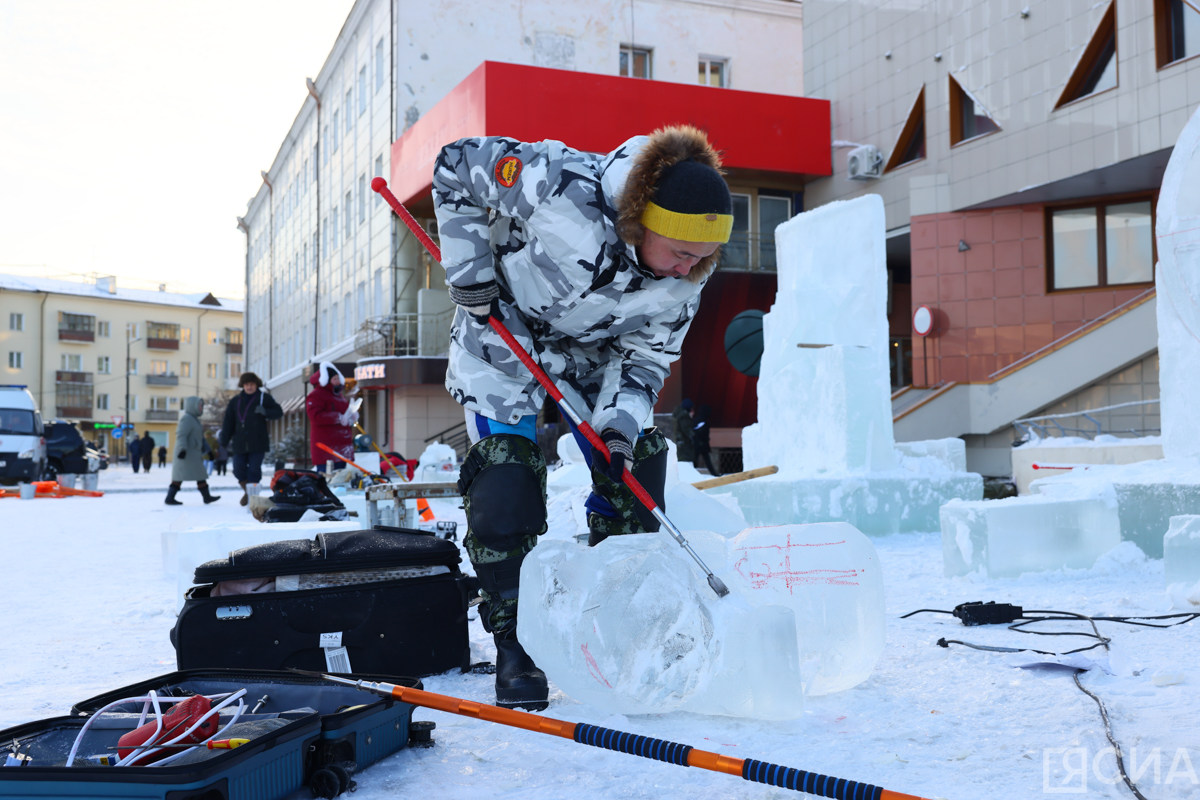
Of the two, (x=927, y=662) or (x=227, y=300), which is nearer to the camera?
(x=927, y=662)

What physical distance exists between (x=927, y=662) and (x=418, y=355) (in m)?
17.7

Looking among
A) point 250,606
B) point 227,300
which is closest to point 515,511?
point 250,606

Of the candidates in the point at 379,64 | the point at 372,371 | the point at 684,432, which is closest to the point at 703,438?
the point at 684,432

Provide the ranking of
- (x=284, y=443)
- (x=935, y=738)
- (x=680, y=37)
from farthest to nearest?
(x=284, y=443)
(x=680, y=37)
(x=935, y=738)

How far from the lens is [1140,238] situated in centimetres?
1343

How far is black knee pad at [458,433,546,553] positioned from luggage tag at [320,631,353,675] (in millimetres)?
416

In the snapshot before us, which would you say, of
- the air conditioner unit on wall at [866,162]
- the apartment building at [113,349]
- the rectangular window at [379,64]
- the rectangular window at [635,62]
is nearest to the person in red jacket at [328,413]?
the air conditioner unit on wall at [866,162]

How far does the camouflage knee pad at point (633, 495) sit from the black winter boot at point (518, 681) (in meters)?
0.45

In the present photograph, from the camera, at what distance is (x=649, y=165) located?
76.4 inches

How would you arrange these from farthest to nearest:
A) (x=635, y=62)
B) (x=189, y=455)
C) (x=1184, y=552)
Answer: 1. (x=635, y=62)
2. (x=189, y=455)
3. (x=1184, y=552)

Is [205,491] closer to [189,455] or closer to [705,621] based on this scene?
[189,455]

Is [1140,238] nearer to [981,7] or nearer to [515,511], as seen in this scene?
[981,7]

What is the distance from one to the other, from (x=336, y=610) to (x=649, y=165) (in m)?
1.29

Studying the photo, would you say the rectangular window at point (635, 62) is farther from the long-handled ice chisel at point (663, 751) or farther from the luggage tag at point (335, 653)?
the long-handled ice chisel at point (663, 751)
